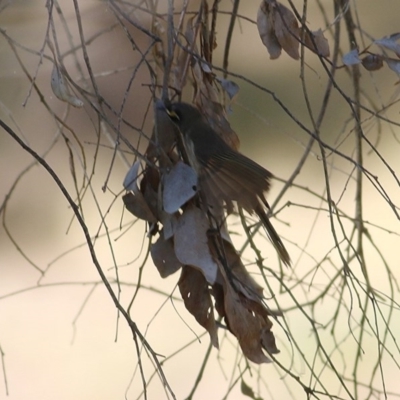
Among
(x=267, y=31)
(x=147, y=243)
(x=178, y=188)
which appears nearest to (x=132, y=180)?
(x=178, y=188)

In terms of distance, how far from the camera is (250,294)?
905 mm

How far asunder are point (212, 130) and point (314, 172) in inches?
31.5

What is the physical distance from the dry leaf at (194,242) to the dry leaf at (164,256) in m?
0.05

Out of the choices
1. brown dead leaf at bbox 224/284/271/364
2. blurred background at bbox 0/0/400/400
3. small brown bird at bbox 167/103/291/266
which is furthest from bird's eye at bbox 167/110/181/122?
blurred background at bbox 0/0/400/400

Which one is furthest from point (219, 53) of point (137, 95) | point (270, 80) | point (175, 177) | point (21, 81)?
point (175, 177)

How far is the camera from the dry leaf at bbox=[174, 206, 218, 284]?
0.85 meters

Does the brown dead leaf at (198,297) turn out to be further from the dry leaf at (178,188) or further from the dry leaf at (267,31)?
the dry leaf at (267,31)

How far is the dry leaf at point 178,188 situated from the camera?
852 mm

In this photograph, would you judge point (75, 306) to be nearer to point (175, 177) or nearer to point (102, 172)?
point (102, 172)

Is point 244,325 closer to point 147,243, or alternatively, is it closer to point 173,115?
point 173,115

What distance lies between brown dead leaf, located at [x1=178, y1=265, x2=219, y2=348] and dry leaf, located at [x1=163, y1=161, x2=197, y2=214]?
11 centimetres

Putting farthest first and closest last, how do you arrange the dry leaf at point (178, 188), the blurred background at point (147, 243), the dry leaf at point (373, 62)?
the blurred background at point (147, 243), the dry leaf at point (373, 62), the dry leaf at point (178, 188)

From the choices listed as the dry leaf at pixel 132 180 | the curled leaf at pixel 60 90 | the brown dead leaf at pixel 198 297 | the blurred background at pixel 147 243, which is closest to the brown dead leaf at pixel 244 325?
the brown dead leaf at pixel 198 297

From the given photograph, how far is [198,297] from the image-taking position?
36.5 inches
